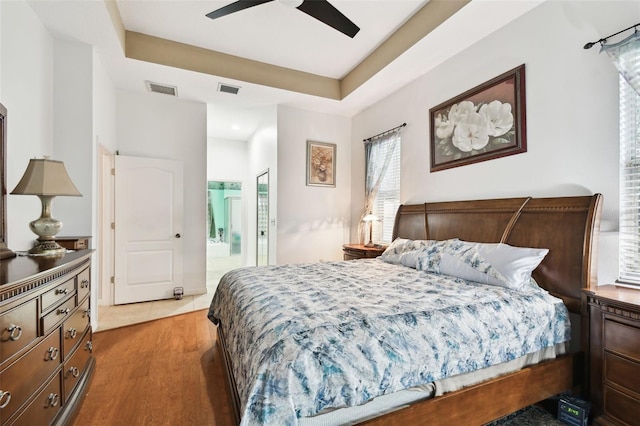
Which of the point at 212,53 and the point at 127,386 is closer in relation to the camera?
the point at 127,386

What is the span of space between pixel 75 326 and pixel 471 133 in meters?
3.54

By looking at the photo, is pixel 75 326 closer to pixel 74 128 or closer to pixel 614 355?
pixel 74 128

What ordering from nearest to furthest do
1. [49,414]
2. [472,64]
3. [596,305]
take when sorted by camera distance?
[49,414] → [596,305] → [472,64]

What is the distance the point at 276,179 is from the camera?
14.7ft

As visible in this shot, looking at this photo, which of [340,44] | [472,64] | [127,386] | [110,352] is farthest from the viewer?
[340,44]

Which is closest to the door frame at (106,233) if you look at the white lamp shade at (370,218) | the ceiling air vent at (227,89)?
the ceiling air vent at (227,89)

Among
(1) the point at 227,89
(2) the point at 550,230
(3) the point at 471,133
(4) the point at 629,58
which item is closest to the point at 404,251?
(2) the point at 550,230

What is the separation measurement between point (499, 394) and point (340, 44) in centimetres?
357

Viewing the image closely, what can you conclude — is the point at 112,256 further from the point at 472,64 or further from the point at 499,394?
the point at 472,64

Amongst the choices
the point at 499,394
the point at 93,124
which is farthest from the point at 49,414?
the point at 93,124

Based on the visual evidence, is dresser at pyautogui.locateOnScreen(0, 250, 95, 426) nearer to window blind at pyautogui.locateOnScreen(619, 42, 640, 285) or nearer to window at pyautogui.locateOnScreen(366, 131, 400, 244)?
window blind at pyautogui.locateOnScreen(619, 42, 640, 285)

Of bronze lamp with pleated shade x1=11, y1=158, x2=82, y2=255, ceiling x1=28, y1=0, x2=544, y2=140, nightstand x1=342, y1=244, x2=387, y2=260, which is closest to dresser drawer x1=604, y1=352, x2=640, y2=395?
nightstand x1=342, y1=244, x2=387, y2=260

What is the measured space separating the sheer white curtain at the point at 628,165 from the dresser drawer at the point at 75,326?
11.3 feet

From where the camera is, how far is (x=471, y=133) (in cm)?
290
